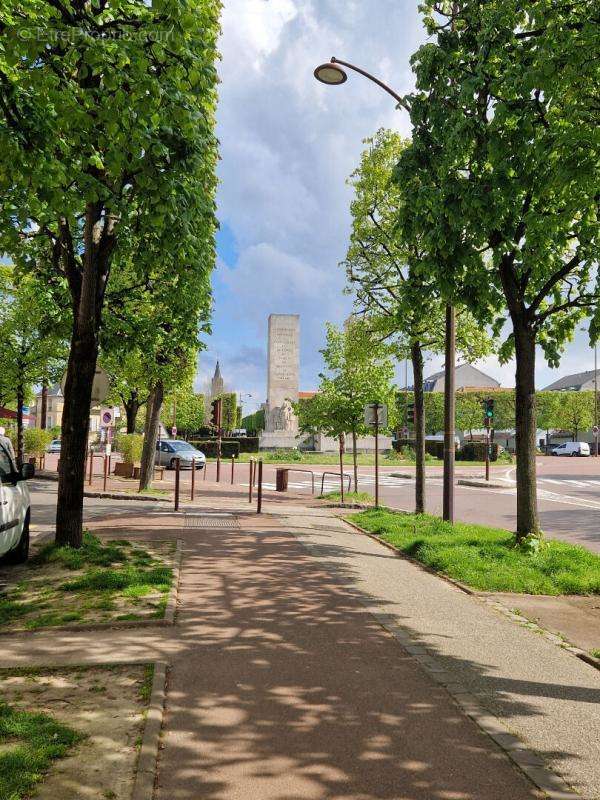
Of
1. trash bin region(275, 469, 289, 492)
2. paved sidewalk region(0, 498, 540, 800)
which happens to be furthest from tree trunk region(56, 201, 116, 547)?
trash bin region(275, 469, 289, 492)

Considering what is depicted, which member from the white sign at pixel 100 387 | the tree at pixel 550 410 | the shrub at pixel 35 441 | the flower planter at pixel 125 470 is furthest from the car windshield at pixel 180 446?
the tree at pixel 550 410

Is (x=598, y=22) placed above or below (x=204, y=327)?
above

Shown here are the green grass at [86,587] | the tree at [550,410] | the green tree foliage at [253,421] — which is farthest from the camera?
the green tree foliage at [253,421]

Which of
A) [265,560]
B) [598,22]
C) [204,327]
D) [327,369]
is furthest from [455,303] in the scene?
[327,369]

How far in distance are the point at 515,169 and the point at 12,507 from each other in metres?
7.17

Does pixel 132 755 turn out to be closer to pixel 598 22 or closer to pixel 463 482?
pixel 598 22

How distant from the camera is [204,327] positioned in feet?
51.0

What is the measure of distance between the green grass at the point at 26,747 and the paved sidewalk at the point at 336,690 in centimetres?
55

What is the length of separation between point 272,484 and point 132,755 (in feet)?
78.1

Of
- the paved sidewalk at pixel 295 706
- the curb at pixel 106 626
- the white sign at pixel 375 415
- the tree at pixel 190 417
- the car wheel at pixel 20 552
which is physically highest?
the tree at pixel 190 417

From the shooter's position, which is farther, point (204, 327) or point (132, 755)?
point (204, 327)

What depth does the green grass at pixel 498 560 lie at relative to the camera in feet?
24.9

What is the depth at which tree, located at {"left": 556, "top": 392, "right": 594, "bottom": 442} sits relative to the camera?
73938mm

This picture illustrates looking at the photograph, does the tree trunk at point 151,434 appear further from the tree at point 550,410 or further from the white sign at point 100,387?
the tree at point 550,410
